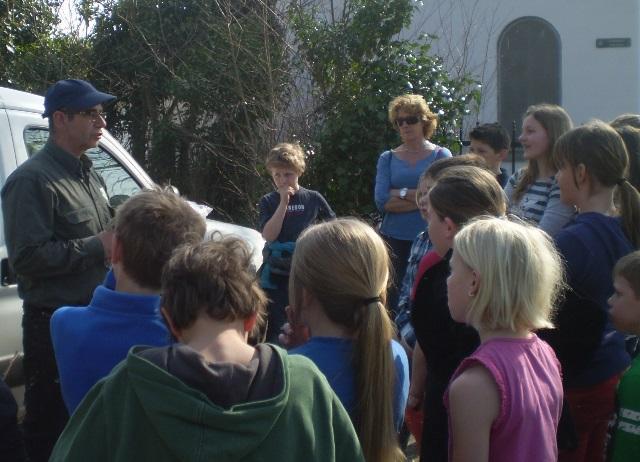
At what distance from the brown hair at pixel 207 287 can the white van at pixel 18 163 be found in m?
A: 2.12

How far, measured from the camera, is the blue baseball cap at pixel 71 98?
415cm

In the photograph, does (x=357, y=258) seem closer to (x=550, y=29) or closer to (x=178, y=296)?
(x=178, y=296)

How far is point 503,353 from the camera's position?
246cm

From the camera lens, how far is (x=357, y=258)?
248cm

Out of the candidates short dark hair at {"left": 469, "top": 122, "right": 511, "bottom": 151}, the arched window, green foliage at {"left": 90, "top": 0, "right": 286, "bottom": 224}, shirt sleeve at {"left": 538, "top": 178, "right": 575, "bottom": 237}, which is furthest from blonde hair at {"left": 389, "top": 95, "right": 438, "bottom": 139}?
the arched window

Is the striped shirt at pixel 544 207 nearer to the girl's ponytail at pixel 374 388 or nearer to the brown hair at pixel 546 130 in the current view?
the brown hair at pixel 546 130

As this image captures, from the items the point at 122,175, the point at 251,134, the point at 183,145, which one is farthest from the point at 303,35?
the point at 122,175

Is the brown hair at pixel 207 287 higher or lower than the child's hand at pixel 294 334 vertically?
higher

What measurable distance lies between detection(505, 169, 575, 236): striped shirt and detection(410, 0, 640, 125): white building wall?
12532mm

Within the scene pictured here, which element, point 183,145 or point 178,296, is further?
point 183,145

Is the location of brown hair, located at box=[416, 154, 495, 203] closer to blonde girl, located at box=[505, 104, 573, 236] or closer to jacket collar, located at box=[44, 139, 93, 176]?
blonde girl, located at box=[505, 104, 573, 236]

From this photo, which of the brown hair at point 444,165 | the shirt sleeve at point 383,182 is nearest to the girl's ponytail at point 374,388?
the brown hair at point 444,165

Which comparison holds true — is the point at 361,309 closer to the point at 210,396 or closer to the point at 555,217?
the point at 210,396

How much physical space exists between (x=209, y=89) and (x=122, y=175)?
5.18 meters
